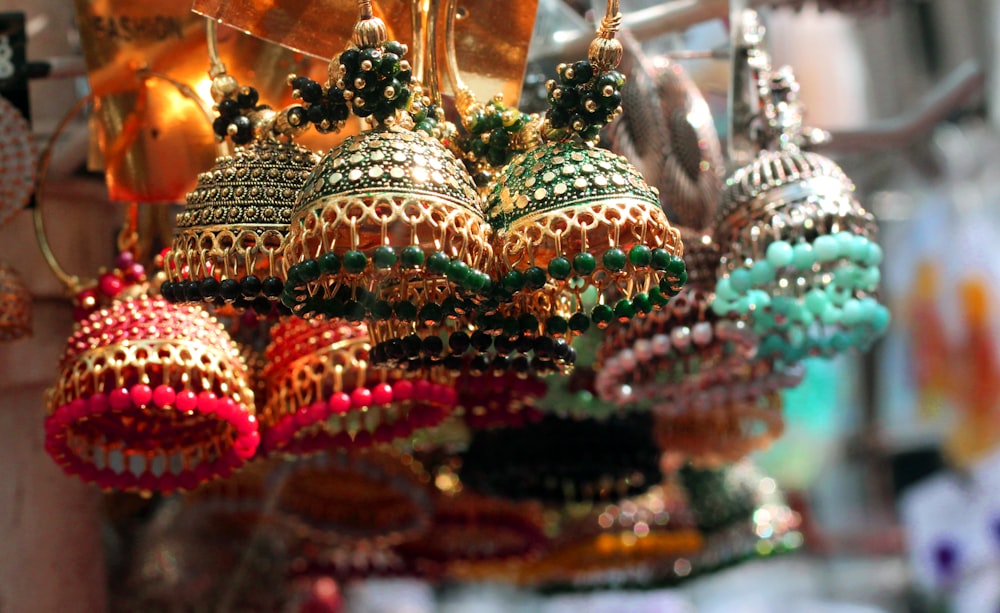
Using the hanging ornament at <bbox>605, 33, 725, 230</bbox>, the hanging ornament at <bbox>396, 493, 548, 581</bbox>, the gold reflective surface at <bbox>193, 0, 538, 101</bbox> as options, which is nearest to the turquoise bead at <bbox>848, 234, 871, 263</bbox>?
the hanging ornament at <bbox>605, 33, 725, 230</bbox>

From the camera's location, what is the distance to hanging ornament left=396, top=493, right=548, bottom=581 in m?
2.73

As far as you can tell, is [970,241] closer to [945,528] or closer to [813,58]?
[813,58]

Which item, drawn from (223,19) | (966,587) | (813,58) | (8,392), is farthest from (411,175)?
(813,58)

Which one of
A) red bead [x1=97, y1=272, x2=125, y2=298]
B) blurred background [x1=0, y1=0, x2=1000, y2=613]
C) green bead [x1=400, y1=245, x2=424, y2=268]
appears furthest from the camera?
blurred background [x1=0, y1=0, x2=1000, y2=613]

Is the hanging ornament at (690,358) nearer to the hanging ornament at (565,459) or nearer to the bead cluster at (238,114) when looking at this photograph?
the hanging ornament at (565,459)

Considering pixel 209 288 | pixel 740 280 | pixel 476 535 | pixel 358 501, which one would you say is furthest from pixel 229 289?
pixel 476 535

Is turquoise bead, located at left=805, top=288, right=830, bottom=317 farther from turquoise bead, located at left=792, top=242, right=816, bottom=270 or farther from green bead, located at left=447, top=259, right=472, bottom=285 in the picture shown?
green bead, located at left=447, top=259, right=472, bottom=285

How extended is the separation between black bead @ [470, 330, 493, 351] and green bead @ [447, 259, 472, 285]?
0.22 meters

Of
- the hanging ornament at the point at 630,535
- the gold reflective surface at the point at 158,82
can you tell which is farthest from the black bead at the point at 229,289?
the hanging ornament at the point at 630,535

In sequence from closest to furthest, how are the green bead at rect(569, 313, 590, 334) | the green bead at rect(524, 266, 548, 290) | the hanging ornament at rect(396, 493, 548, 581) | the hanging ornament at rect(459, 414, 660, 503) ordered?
the green bead at rect(524, 266, 548, 290) < the green bead at rect(569, 313, 590, 334) < the hanging ornament at rect(459, 414, 660, 503) < the hanging ornament at rect(396, 493, 548, 581)

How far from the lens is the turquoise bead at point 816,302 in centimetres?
170

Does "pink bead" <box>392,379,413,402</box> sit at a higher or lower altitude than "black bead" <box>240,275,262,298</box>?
lower

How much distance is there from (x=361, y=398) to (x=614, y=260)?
473 mm

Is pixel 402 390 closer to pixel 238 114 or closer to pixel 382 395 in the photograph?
pixel 382 395
